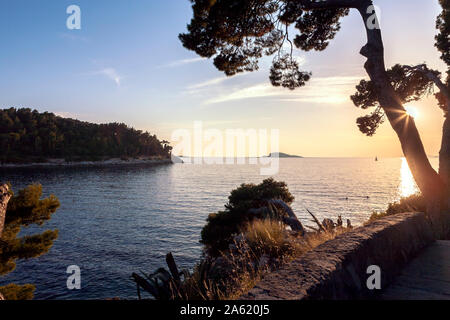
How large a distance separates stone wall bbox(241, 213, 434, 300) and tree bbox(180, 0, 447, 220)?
4697 millimetres

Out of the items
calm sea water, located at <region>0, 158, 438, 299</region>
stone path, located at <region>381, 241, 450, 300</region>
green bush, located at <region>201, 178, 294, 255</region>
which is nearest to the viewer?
stone path, located at <region>381, 241, 450, 300</region>

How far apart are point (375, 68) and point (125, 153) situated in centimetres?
18790

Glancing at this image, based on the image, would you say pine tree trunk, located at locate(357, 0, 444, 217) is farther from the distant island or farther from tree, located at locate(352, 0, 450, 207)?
the distant island

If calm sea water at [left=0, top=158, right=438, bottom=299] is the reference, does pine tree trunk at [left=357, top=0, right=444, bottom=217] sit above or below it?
above

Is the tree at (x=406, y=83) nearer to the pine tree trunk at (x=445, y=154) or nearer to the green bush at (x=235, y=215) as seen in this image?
the pine tree trunk at (x=445, y=154)

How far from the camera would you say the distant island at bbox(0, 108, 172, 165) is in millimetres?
129325

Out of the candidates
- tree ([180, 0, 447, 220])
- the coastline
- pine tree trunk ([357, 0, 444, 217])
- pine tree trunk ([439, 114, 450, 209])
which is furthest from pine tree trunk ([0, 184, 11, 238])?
the coastline

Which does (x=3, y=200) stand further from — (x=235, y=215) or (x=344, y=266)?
(x=235, y=215)

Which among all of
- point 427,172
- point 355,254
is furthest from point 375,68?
point 355,254

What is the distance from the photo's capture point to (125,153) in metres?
179

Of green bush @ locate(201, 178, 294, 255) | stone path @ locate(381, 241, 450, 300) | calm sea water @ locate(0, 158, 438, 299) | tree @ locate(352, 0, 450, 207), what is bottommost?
calm sea water @ locate(0, 158, 438, 299)

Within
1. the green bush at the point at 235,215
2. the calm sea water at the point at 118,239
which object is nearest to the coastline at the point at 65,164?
the calm sea water at the point at 118,239

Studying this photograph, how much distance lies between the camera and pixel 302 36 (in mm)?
9250

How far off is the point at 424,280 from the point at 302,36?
8.74m
